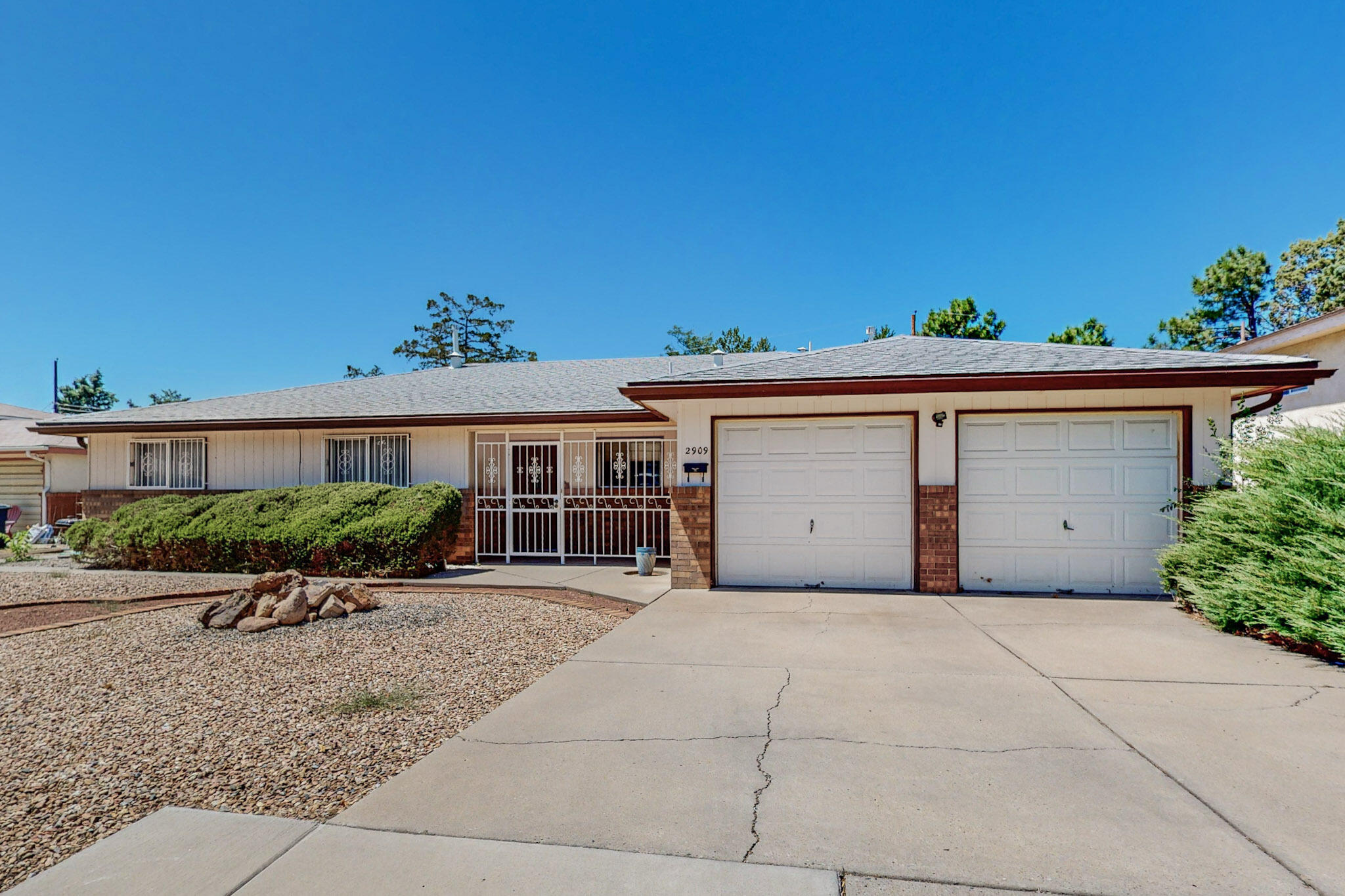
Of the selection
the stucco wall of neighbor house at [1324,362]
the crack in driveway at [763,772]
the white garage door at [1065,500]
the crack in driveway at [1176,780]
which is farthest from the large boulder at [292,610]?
the stucco wall of neighbor house at [1324,362]

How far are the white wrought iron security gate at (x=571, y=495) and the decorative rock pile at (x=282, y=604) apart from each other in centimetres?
380

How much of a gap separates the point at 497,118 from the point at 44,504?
16.4 metres

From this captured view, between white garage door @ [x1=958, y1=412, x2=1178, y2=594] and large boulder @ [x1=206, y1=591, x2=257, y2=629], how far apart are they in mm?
8481

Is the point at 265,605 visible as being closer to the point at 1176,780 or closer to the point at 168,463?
the point at 1176,780

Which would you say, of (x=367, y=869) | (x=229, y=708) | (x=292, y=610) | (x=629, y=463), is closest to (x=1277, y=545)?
(x=367, y=869)

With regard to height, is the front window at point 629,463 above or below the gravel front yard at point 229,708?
above

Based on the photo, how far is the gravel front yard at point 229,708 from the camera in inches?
110

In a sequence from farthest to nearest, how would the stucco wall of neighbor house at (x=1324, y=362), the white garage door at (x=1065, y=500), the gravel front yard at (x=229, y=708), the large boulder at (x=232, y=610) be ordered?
the stucco wall of neighbor house at (x=1324, y=362)
the white garage door at (x=1065, y=500)
the large boulder at (x=232, y=610)
the gravel front yard at (x=229, y=708)

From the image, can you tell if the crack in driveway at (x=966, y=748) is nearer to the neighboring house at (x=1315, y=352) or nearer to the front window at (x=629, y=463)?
the front window at (x=629, y=463)

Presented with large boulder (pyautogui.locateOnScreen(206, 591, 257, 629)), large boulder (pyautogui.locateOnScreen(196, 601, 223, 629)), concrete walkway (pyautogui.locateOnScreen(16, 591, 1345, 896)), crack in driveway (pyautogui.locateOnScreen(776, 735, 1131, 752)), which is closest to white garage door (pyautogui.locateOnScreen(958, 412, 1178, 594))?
concrete walkway (pyautogui.locateOnScreen(16, 591, 1345, 896))

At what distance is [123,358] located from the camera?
4516 centimetres

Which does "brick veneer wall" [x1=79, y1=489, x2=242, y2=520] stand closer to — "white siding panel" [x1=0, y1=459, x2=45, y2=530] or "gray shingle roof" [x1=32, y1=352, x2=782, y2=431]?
"gray shingle roof" [x1=32, y1=352, x2=782, y2=431]

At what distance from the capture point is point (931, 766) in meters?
3.03

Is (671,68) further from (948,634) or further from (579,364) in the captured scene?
(948,634)
